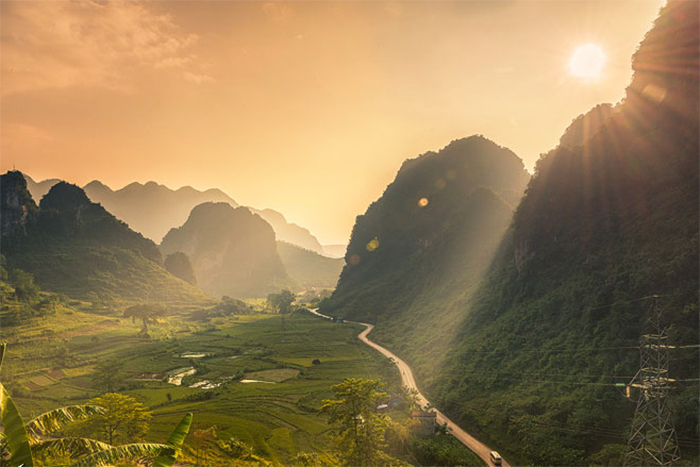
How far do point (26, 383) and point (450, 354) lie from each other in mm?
67061

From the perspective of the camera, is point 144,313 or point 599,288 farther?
point 144,313

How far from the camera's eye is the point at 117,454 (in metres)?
9.52

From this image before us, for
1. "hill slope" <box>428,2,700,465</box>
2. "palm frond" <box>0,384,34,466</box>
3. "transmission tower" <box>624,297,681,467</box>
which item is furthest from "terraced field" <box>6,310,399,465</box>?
"palm frond" <box>0,384,34,466</box>

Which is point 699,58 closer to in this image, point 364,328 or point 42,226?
point 364,328

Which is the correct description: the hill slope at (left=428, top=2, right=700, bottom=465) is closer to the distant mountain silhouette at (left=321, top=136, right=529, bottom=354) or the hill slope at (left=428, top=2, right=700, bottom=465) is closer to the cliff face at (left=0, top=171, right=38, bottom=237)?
the distant mountain silhouette at (left=321, top=136, right=529, bottom=354)

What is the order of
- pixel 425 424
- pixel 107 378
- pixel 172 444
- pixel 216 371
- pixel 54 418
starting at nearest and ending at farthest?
1. pixel 172 444
2. pixel 54 418
3. pixel 425 424
4. pixel 107 378
5. pixel 216 371

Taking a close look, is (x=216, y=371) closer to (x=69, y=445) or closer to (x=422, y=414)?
(x=422, y=414)

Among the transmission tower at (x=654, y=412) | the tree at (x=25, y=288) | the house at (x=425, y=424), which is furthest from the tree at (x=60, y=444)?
the tree at (x=25, y=288)

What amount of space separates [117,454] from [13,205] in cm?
17609

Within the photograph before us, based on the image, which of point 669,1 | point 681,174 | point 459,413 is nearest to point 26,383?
point 459,413

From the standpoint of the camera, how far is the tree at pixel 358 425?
2625cm

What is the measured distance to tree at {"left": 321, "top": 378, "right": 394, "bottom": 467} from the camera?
86.1ft

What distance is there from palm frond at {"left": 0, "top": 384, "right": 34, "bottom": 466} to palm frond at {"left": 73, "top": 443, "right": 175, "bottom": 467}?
121 centimetres

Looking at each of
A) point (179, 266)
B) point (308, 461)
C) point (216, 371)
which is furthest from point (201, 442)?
point (179, 266)
